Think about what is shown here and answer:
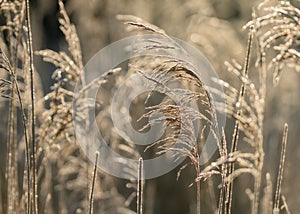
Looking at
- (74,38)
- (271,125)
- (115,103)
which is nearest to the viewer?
(74,38)

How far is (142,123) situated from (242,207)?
1.09 m

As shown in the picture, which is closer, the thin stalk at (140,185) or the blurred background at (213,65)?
the thin stalk at (140,185)

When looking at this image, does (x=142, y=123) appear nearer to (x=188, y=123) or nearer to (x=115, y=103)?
(x=115, y=103)

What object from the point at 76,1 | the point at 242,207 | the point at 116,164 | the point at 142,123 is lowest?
the point at 242,207

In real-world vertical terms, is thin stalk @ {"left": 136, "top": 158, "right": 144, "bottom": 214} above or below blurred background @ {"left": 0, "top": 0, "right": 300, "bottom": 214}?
below

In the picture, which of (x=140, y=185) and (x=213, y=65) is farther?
(x=213, y=65)

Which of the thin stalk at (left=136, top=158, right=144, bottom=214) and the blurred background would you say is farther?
the blurred background

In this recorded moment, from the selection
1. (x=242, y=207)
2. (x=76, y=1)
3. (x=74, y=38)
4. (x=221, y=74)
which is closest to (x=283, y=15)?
(x=74, y=38)

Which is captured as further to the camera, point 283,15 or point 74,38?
point 74,38

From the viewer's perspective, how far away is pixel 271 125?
4180 millimetres

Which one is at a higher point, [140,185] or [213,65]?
[213,65]

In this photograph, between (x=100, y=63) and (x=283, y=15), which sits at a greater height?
(x=100, y=63)

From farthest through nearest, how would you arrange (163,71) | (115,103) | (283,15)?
(115,103) → (283,15) → (163,71)

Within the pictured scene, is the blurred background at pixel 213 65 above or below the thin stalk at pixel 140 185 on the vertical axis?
above
